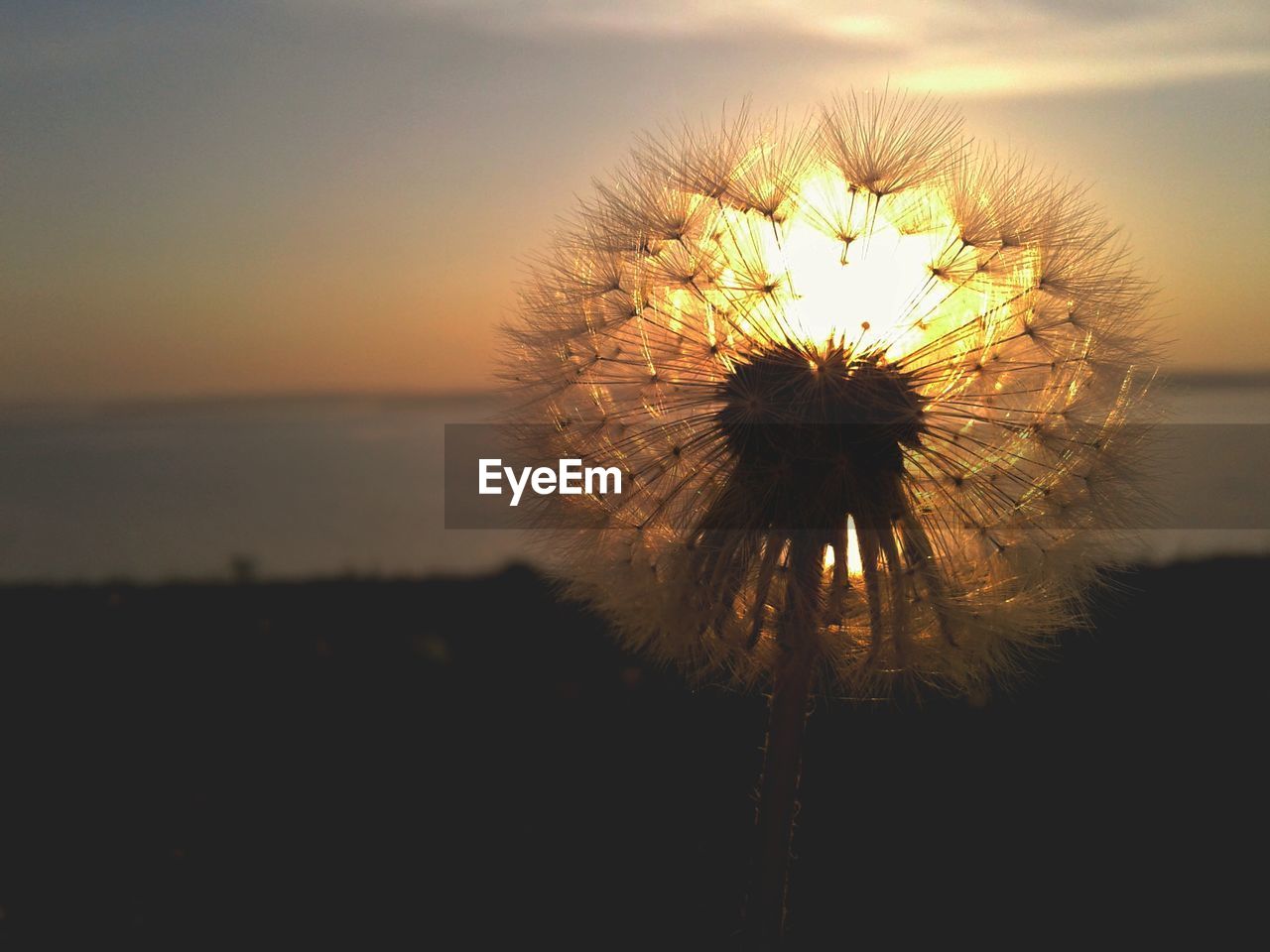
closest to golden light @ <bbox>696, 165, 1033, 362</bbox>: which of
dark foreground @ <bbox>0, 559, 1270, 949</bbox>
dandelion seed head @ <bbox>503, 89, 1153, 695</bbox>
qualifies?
dandelion seed head @ <bbox>503, 89, 1153, 695</bbox>

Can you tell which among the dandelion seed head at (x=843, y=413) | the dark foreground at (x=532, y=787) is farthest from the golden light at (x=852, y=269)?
the dark foreground at (x=532, y=787)

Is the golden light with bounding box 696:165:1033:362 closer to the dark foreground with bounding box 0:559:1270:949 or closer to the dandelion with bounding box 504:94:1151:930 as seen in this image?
the dandelion with bounding box 504:94:1151:930

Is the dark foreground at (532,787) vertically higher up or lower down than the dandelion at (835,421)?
lower down

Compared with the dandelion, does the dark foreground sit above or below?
below

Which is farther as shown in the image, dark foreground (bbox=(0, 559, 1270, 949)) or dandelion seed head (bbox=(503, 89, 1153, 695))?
dark foreground (bbox=(0, 559, 1270, 949))

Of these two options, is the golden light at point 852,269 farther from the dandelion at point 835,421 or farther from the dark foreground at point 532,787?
the dark foreground at point 532,787

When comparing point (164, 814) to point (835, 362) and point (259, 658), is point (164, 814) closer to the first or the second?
point (259, 658)

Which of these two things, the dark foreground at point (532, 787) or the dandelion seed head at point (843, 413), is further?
the dark foreground at point (532, 787)
